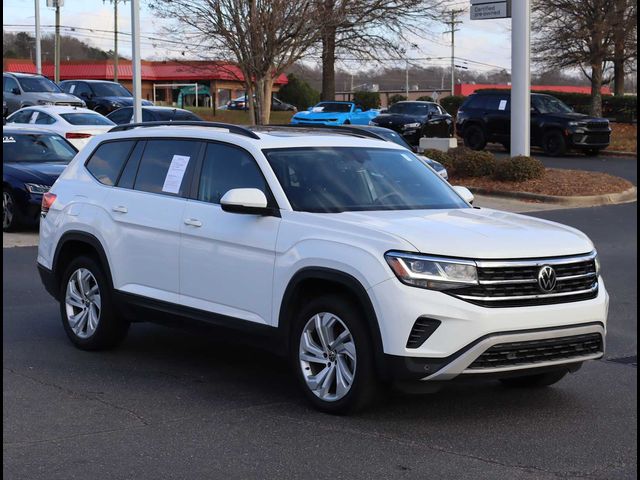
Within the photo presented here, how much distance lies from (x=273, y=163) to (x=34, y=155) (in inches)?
441

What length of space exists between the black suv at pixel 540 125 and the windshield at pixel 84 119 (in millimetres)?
12620

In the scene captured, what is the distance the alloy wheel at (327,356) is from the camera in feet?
20.8

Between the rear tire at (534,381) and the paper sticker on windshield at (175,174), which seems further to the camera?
the paper sticker on windshield at (175,174)

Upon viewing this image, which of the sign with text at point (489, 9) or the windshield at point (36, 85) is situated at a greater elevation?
the sign with text at point (489, 9)

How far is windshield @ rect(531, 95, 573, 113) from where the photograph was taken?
31156 millimetres

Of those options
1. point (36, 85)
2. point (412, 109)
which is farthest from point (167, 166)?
point (412, 109)

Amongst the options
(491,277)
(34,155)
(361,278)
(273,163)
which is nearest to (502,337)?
(491,277)

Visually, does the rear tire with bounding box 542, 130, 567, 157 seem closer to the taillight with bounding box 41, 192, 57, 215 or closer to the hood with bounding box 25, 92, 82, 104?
the hood with bounding box 25, 92, 82, 104

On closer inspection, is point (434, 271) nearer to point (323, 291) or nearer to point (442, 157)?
Answer: point (323, 291)

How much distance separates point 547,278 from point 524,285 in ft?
0.56

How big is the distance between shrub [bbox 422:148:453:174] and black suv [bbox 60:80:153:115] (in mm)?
14672

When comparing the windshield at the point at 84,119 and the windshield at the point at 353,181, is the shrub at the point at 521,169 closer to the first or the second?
the windshield at the point at 84,119

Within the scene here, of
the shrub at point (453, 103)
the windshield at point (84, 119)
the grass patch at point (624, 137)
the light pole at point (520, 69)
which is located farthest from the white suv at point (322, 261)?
the shrub at point (453, 103)

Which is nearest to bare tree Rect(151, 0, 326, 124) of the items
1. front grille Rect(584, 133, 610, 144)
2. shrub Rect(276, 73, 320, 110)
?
front grille Rect(584, 133, 610, 144)
